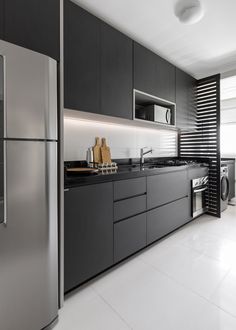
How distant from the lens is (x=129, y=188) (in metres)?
1.92

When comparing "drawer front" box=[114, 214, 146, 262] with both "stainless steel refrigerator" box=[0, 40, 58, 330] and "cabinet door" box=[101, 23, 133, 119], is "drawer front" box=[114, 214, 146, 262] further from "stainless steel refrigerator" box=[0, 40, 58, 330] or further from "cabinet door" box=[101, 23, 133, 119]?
"cabinet door" box=[101, 23, 133, 119]

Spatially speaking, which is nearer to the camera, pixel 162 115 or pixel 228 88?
pixel 162 115

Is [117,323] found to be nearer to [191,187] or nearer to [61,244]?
[61,244]

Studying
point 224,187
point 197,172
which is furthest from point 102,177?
point 224,187

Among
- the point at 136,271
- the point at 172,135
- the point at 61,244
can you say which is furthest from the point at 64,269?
the point at 172,135

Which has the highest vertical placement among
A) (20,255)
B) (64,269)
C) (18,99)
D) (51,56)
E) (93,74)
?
(93,74)

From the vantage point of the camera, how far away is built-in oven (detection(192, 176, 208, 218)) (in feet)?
9.92

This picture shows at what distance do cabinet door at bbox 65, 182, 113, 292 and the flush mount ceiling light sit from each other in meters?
1.79

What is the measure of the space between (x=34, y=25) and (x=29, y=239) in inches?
50.5

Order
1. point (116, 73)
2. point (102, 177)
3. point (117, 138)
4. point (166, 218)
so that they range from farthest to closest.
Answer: point (117, 138)
point (166, 218)
point (116, 73)
point (102, 177)

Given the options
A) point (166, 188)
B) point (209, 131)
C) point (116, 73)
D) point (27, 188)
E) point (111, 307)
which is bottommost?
point (111, 307)

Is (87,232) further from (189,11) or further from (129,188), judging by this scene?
(189,11)

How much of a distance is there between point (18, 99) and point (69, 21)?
1.05 m

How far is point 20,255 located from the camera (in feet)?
3.54
